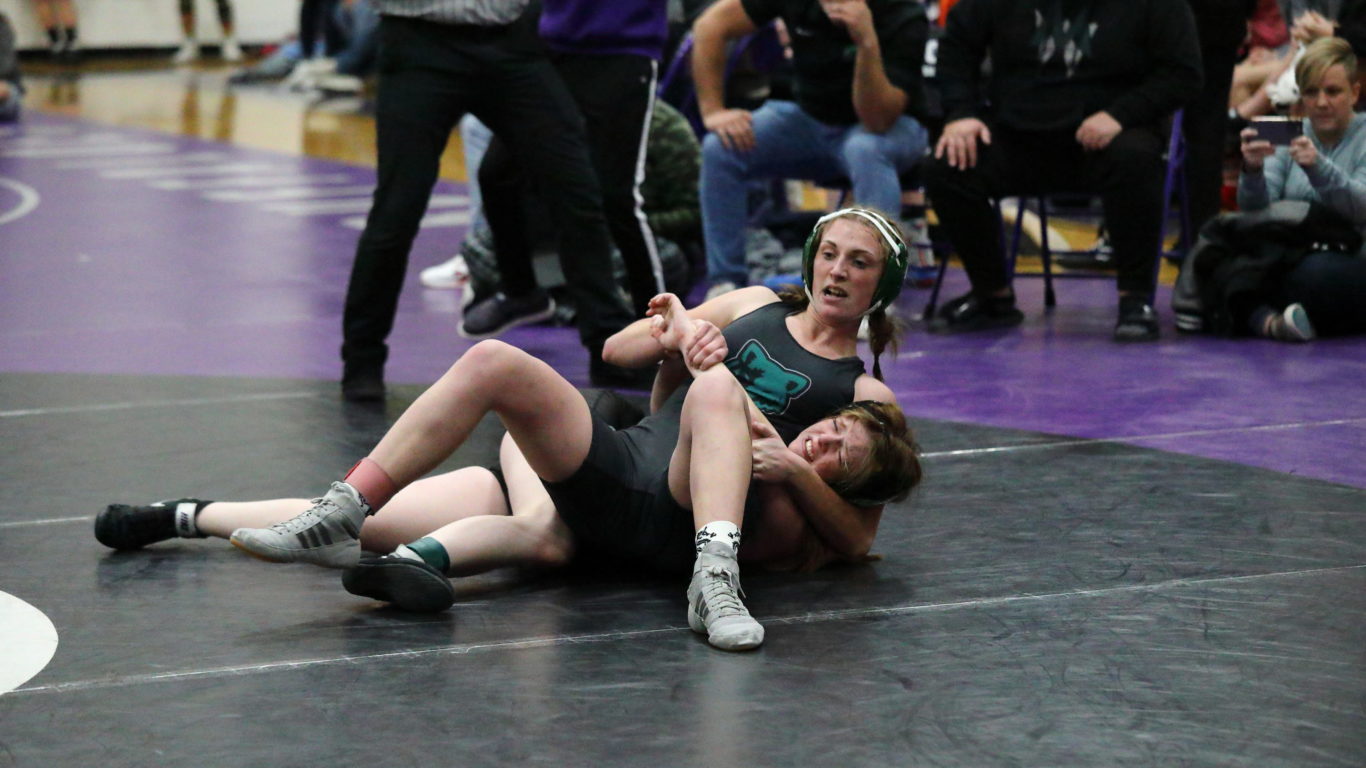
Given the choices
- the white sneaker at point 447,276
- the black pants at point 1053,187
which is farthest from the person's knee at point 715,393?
the white sneaker at point 447,276

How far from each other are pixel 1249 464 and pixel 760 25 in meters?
2.87

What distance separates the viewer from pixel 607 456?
10.5 feet

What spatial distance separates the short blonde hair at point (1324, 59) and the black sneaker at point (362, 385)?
2.97 meters

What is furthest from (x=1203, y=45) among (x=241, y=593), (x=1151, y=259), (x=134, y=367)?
(x=241, y=593)

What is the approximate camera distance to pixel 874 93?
19.7ft

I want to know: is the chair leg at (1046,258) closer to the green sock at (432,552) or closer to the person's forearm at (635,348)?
the person's forearm at (635,348)

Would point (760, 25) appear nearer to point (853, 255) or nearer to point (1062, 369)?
point (1062, 369)

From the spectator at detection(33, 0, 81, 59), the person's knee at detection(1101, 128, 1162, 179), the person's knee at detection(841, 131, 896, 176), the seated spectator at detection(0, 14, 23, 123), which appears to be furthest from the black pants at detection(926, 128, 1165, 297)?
the spectator at detection(33, 0, 81, 59)

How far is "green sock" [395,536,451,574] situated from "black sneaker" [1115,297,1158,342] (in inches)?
125

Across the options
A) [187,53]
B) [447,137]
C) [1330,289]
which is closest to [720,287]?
[447,137]

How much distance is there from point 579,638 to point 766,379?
725 millimetres

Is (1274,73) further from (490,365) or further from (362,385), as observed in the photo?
(490,365)

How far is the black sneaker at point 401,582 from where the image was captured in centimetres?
303

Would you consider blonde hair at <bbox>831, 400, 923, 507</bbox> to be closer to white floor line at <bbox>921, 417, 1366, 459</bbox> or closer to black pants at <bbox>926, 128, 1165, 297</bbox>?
white floor line at <bbox>921, 417, 1366, 459</bbox>
